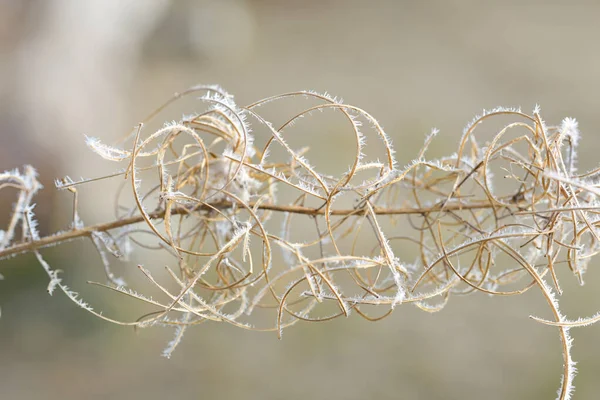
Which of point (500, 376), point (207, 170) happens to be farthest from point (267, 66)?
point (207, 170)

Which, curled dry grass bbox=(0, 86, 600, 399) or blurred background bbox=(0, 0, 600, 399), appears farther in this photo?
blurred background bbox=(0, 0, 600, 399)

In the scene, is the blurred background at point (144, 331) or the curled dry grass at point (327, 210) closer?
the curled dry grass at point (327, 210)

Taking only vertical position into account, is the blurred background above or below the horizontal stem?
above

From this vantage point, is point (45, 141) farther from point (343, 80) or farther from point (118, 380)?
point (343, 80)

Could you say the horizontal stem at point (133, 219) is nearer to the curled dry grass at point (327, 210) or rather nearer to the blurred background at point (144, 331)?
the curled dry grass at point (327, 210)

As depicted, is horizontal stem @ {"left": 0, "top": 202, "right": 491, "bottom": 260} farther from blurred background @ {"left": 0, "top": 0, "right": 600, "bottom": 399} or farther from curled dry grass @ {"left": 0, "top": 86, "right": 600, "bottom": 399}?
A: blurred background @ {"left": 0, "top": 0, "right": 600, "bottom": 399}

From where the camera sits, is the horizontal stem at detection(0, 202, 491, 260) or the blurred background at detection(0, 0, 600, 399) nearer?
the horizontal stem at detection(0, 202, 491, 260)

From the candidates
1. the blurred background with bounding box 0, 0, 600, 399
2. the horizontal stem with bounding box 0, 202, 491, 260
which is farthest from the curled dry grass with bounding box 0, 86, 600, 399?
the blurred background with bounding box 0, 0, 600, 399

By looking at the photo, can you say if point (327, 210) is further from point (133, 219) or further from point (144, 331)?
point (144, 331)

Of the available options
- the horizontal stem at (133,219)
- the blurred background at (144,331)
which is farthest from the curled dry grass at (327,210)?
the blurred background at (144,331)

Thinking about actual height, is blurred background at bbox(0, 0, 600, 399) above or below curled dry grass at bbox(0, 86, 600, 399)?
above

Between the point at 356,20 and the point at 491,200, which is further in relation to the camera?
the point at 356,20
